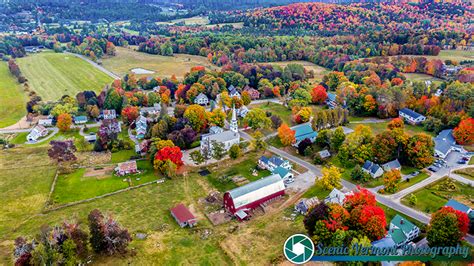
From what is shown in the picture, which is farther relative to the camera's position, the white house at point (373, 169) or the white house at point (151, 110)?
the white house at point (151, 110)

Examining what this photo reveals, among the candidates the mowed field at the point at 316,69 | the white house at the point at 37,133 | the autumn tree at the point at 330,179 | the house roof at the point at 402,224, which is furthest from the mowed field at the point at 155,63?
the house roof at the point at 402,224

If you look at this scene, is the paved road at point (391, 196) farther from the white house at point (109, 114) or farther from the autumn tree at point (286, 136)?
the white house at point (109, 114)

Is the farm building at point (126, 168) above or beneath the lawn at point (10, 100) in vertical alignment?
above

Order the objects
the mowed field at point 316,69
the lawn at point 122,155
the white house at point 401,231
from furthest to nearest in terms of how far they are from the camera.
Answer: the mowed field at point 316,69 → the lawn at point 122,155 → the white house at point 401,231

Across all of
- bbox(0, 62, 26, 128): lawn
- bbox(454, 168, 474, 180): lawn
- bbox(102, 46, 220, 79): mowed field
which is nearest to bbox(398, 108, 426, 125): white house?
bbox(454, 168, 474, 180): lawn

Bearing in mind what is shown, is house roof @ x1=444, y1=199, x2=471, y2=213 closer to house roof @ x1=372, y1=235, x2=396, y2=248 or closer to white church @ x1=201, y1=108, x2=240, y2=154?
house roof @ x1=372, y1=235, x2=396, y2=248

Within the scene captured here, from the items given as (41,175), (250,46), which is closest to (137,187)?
(41,175)

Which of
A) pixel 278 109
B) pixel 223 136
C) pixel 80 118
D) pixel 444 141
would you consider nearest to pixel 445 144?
pixel 444 141
